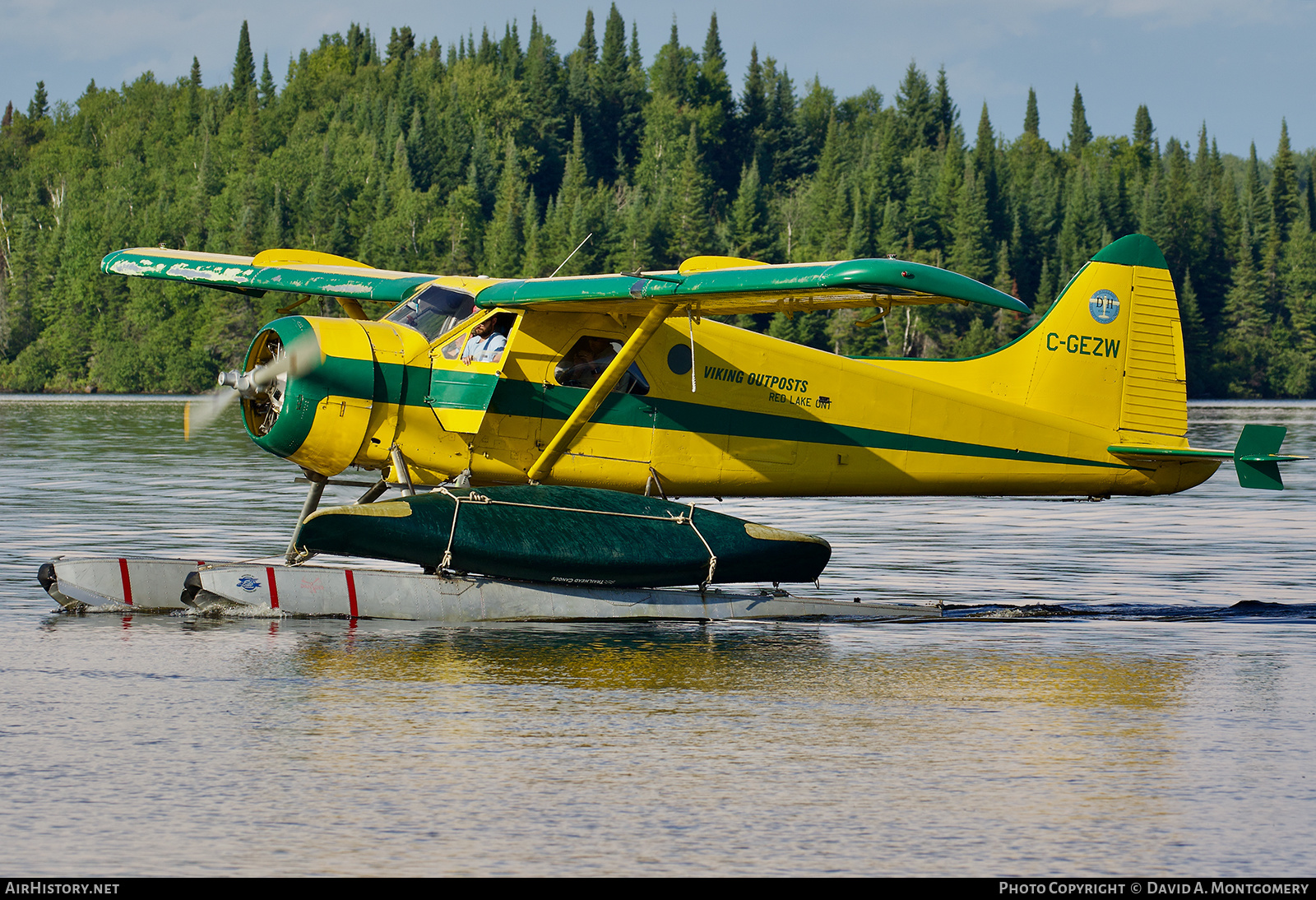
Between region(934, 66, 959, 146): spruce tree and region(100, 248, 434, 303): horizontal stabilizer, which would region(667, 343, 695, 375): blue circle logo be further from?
region(934, 66, 959, 146): spruce tree

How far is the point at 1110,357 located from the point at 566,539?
18.9 feet

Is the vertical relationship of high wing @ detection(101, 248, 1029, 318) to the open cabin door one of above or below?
above

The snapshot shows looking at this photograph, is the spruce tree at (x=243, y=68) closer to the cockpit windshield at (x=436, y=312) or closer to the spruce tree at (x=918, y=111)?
the spruce tree at (x=918, y=111)

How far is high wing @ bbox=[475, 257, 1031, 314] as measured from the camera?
8398mm

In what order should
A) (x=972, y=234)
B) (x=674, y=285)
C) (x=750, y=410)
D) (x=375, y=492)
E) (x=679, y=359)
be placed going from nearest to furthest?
(x=674, y=285), (x=375, y=492), (x=679, y=359), (x=750, y=410), (x=972, y=234)

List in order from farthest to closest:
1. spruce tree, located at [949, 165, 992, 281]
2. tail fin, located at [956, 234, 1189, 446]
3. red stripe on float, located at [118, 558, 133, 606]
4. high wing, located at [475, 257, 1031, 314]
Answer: spruce tree, located at [949, 165, 992, 281] → tail fin, located at [956, 234, 1189, 446] → red stripe on float, located at [118, 558, 133, 606] → high wing, located at [475, 257, 1031, 314]

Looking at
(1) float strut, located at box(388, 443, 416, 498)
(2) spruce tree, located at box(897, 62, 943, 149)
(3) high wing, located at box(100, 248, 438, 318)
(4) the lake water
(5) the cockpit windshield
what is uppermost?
(2) spruce tree, located at box(897, 62, 943, 149)

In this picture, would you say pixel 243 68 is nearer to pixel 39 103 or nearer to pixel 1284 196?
pixel 39 103

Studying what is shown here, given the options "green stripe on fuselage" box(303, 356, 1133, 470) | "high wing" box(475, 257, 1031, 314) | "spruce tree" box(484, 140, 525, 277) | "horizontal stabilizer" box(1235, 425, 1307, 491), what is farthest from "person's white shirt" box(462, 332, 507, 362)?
"spruce tree" box(484, 140, 525, 277)

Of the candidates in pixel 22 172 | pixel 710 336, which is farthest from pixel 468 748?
pixel 22 172

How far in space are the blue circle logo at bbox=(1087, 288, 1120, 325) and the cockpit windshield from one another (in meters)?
5.66

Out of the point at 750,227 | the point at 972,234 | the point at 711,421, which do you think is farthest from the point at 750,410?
the point at 972,234

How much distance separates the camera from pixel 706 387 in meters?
11.0

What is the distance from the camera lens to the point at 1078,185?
123 meters
